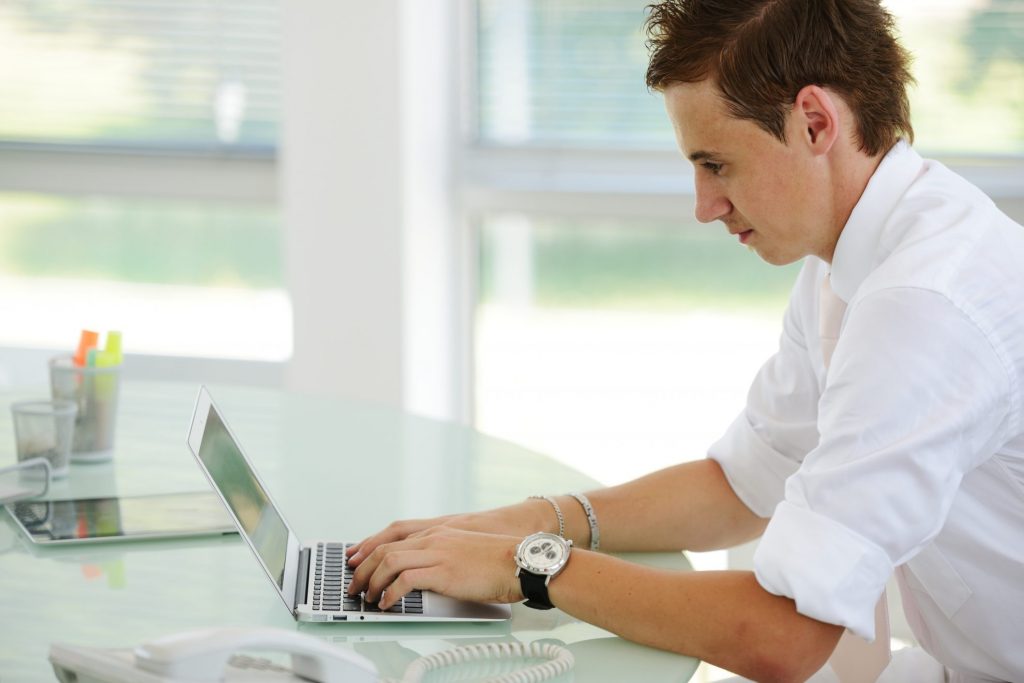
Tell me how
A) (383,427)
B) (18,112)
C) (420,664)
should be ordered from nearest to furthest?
1. (420,664)
2. (383,427)
3. (18,112)

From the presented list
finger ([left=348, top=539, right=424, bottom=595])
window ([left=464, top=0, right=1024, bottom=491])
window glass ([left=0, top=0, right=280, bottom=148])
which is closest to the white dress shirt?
finger ([left=348, top=539, right=424, bottom=595])

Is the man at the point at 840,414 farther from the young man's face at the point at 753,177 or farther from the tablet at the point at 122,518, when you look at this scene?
the tablet at the point at 122,518

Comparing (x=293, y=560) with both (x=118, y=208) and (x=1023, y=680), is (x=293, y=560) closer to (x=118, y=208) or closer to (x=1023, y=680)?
(x=1023, y=680)

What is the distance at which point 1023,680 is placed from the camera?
1276mm

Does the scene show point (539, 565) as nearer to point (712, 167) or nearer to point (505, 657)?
point (505, 657)

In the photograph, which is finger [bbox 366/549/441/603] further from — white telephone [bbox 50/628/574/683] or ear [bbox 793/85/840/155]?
ear [bbox 793/85/840/155]

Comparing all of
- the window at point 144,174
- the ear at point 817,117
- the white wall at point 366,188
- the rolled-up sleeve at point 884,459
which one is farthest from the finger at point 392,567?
the window at point 144,174

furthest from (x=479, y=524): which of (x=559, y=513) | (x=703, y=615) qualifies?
(x=703, y=615)

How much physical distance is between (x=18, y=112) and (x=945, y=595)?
3015mm

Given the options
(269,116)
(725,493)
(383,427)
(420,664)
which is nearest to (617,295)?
(269,116)

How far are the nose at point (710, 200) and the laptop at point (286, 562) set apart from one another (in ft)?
1.55

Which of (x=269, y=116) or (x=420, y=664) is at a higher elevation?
(x=269, y=116)

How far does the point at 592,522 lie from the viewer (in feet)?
4.73

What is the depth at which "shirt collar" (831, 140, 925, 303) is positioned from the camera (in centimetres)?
126
